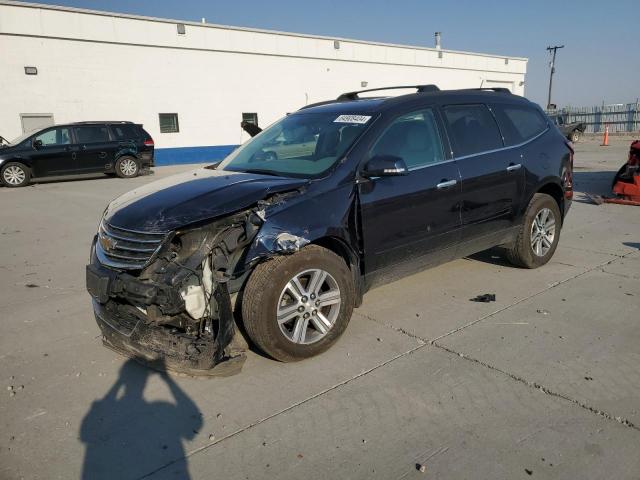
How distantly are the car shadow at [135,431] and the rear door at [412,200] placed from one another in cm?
174

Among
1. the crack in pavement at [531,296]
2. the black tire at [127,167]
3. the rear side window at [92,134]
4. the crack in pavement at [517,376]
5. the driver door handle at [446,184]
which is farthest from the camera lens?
the black tire at [127,167]

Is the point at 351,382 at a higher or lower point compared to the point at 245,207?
lower

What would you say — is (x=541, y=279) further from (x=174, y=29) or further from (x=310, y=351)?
(x=174, y=29)

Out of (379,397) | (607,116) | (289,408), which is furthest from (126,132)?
(607,116)

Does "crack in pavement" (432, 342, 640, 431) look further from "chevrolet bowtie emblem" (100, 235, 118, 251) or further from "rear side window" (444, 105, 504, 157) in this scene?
"chevrolet bowtie emblem" (100, 235, 118, 251)

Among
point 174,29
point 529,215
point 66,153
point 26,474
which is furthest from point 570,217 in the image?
point 174,29

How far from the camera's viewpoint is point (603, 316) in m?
4.24

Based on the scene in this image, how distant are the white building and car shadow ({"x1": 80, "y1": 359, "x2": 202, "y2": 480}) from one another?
18.4m

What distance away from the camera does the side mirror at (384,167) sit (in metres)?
3.77

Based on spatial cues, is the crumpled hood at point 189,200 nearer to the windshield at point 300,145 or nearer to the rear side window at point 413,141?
the windshield at point 300,145

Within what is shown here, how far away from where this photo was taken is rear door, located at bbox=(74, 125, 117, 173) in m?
15.3

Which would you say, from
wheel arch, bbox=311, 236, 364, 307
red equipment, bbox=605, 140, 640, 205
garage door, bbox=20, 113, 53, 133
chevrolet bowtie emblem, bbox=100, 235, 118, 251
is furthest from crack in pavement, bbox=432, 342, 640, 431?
garage door, bbox=20, 113, 53, 133

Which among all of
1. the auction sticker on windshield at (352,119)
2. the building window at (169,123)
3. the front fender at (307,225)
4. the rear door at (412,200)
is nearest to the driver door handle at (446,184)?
the rear door at (412,200)

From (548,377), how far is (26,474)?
10.1 ft
